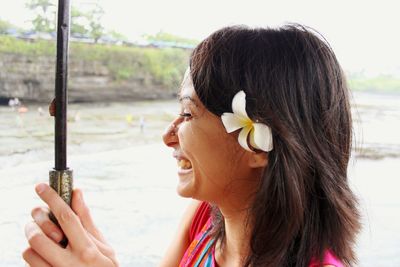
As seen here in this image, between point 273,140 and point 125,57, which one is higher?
point 273,140

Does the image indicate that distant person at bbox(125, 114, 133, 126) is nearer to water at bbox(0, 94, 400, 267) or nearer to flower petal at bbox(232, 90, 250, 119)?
water at bbox(0, 94, 400, 267)

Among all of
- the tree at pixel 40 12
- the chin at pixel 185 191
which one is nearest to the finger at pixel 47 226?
the chin at pixel 185 191

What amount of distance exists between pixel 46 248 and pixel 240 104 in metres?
0.34

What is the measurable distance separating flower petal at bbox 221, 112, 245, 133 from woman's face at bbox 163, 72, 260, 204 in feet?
0.12

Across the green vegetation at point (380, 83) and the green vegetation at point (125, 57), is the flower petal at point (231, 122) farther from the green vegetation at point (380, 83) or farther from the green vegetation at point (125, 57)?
the green vegetation at point (380, 83)

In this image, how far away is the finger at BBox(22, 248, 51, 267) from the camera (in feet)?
1.89

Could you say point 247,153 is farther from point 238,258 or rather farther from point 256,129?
point 238,258

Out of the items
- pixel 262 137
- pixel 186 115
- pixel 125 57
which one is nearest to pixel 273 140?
pixel 262 137

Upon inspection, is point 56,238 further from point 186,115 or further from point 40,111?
point 40,111

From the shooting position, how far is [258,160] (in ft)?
2.72

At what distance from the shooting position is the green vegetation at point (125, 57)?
224 centimetres

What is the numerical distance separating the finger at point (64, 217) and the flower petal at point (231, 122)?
0.96ft

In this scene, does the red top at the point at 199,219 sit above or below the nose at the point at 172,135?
below

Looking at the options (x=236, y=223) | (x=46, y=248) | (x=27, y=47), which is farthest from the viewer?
(x=27, y=47)
